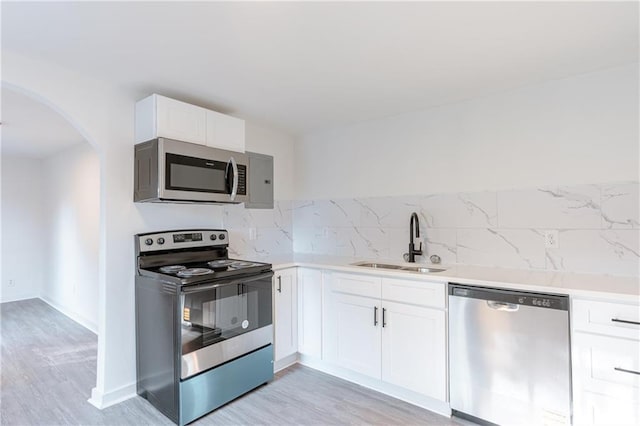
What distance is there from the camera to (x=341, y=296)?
8.81 feet

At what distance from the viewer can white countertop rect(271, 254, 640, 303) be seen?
A: 1.73 metres

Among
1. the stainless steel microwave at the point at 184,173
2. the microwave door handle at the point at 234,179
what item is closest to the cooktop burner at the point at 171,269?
the stainless steel microwave at the point at 184,173

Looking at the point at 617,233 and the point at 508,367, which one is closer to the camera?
the point at 508,367

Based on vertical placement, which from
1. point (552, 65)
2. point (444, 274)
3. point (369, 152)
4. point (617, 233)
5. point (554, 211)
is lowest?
point (444, 274)

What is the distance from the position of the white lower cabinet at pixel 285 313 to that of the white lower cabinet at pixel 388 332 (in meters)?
0.30

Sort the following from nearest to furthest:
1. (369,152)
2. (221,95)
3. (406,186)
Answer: (221,95), (406,186), (369,152)

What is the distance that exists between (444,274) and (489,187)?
0.86 metres

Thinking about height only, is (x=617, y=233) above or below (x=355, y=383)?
above

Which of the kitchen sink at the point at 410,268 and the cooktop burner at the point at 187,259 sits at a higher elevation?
the cooktop burner at the point at 187,259

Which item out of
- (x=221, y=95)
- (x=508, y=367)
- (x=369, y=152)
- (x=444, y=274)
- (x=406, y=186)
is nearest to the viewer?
(x=508, y=367)

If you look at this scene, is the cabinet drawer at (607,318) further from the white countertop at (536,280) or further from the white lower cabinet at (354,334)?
the white lower cabinet at (354,334)

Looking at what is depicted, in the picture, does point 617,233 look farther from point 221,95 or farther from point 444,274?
point 221,95

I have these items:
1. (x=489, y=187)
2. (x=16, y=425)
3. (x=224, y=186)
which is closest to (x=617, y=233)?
(x=489, y=187)

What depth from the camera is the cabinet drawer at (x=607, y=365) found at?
5.41 feet
